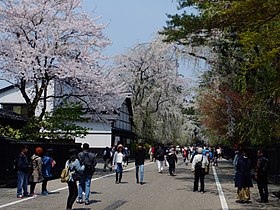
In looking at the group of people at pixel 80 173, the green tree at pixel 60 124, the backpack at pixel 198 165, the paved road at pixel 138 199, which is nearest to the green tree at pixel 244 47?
the backpack at pixel 198 165

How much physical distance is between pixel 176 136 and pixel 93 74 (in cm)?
2754

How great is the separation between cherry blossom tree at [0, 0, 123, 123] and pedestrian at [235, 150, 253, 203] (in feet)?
44.8

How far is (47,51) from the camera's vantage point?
2473 cm

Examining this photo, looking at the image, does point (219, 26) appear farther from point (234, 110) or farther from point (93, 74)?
point (234, 110)

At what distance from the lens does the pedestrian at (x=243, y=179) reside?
1391 centimetres

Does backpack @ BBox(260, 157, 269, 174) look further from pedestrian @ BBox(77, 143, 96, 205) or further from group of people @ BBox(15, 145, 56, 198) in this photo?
group of people @ BBox(15, 145, 56, 198)

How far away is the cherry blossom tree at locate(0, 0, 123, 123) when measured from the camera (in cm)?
2475

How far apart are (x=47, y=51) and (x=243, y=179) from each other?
1468 centimetres

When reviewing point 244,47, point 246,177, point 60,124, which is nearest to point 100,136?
point 60,124

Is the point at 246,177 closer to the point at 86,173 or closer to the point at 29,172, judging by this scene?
the point at 86,173

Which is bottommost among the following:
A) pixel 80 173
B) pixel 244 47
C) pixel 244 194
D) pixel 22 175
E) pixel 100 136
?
pixel 244 194

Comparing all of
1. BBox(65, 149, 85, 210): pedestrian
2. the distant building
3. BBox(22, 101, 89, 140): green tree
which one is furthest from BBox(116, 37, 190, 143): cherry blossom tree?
BBox(65, 149, 85, 210): pedestrian

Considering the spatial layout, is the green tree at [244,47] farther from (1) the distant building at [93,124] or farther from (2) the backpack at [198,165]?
(1) the distant building at [93,124]

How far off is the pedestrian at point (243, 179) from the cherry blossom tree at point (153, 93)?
31.7 metres
